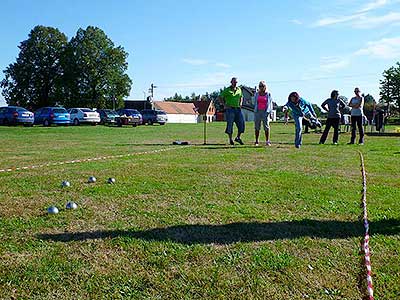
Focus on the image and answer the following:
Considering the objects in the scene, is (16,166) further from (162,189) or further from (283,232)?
(283,232)

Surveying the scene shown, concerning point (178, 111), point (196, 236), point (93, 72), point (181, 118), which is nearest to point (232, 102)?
point (196, 236)

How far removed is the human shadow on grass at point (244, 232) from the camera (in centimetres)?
377

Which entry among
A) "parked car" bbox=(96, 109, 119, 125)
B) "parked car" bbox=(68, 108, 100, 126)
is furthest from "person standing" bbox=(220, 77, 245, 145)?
"parked car" bbox=(96, 109, 119, 125)

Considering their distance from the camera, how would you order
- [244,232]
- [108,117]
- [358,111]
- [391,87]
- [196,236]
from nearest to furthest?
[196,236] → [244,232] → [358,111] → [108,117] → [391,87]

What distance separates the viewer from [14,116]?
33.0 meters

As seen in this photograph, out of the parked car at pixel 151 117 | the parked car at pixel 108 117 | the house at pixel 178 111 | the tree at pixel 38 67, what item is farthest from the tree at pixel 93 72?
the parked car at pixel 108 117

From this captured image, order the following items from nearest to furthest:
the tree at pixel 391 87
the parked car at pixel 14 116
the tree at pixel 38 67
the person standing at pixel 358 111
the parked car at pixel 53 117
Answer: the person standing at pixel 358 111 → the parked car at pixel 14 116 → the parked car at pixel 53 117 → the tree at pixel 38 67 → the tree at pixel 391 87

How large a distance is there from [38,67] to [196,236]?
7084 cm

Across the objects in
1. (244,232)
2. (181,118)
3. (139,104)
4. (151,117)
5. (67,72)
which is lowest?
(181,118)

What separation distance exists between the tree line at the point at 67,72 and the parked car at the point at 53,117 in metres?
30.0

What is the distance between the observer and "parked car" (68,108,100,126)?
3712 cm

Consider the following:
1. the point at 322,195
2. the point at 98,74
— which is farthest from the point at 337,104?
the point at 98,74

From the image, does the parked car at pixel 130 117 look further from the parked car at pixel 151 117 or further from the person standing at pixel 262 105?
the person standing at pixel 262 105

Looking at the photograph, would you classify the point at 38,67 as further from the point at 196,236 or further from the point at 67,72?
the point at 196,236
